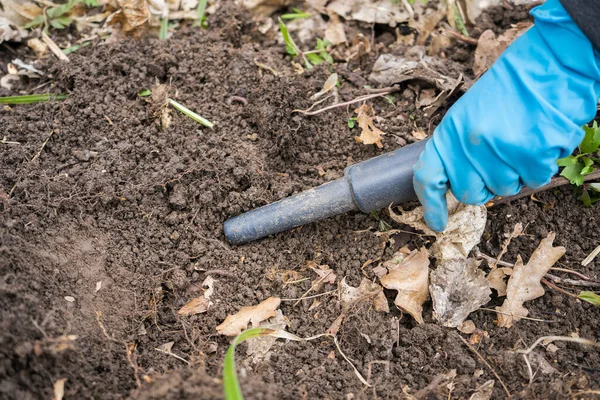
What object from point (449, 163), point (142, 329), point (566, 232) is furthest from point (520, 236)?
point (142, 329)

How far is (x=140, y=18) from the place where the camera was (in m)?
2.98

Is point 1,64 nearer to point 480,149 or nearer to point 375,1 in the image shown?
point 375,1

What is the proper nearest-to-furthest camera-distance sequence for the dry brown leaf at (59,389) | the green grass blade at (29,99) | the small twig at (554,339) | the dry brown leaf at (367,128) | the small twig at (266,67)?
1. the dry brown leaf at (59,389)
2. the small twig at (554,339)
3. the dry brown leaf at (367,128)
4. the green grass blade at (29,99)
5. the small twig at (266,67)

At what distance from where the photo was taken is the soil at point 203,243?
1995 millimetres

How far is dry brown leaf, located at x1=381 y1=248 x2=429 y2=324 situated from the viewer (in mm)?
2256

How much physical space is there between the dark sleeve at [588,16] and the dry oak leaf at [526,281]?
85cm

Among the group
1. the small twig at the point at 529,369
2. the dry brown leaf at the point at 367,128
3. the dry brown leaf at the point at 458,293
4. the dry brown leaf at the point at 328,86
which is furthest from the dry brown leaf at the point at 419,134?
the small twig at the point at 529,369

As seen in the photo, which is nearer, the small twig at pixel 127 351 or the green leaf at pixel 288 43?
the small twig at pixel 127 351

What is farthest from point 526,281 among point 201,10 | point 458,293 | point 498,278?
point 201,10

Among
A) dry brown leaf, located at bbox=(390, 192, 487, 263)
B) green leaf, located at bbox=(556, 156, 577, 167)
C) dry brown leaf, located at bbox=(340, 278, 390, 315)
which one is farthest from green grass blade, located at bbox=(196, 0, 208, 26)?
green leaf, located at bbox=(556, 156, 577, 167)

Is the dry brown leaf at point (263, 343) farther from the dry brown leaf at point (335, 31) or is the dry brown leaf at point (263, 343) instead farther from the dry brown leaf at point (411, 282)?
the dry brown leaf at point (335, 31)

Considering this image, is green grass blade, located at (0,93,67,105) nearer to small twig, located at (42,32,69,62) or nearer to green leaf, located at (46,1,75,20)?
small twig, located at (42,32,69,62)

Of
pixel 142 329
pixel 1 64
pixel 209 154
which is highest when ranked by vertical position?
pixel 1 64

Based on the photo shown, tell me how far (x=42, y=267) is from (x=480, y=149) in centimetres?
181
